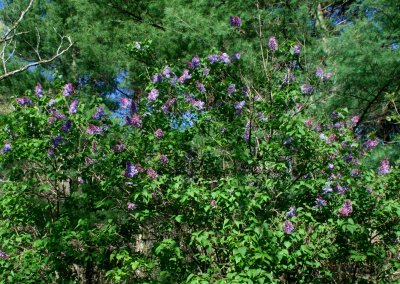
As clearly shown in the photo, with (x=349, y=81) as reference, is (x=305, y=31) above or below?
above

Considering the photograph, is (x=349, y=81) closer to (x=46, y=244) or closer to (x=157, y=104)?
(x=157, y=104)

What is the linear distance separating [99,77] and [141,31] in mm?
1687

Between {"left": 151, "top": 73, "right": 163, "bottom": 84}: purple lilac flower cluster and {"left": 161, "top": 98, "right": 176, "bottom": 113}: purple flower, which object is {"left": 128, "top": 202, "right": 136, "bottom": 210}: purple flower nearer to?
{"left": 161, "top": 98, "right": 176, "bottom": 113}: purple flower

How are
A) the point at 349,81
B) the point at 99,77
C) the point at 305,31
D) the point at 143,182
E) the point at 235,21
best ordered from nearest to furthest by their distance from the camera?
the point at 143,182 < the point at 235,21 < the point at 349,81 < the point at 305,31 < the point at 99,77

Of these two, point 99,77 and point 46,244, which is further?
point 99,77

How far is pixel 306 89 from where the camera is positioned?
3955 mm

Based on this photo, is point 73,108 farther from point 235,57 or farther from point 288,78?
point 288,78

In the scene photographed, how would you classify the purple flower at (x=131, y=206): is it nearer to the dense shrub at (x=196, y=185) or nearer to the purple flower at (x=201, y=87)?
the dense shrub at (x=196, y=185)

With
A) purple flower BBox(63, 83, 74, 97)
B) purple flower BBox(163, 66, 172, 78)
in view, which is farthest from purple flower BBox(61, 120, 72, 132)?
purple flower BBox(163, 66, 172, 78)

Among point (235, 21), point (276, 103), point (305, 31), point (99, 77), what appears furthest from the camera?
point (99, 77)

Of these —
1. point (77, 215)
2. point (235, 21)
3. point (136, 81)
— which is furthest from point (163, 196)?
point (136, 81)

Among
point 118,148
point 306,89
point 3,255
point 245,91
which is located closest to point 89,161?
point 118,148

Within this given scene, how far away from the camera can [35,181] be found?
3887 millimetres

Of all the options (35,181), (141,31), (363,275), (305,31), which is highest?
(141,31)
